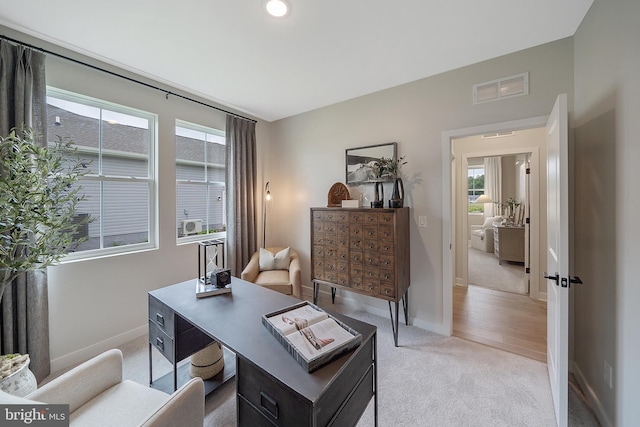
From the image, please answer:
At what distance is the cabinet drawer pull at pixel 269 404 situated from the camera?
94 cm

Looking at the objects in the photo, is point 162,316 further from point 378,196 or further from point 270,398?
point 378,196

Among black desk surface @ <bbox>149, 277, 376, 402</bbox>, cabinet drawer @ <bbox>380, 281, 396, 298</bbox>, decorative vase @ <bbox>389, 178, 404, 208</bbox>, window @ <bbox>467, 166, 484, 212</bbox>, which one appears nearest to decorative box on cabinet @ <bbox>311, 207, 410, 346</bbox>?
cabinet drawer @ <bbox>380, 281, 396, 298</bbox>

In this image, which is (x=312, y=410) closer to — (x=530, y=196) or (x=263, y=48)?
(x=263, y=48)

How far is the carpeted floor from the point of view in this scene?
158 cm

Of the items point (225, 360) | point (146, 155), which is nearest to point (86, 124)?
point (146, 155)

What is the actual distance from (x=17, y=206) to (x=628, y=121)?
11.6 feet

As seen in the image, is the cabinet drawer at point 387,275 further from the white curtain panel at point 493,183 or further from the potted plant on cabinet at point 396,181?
the white curtain panel at point 493,183

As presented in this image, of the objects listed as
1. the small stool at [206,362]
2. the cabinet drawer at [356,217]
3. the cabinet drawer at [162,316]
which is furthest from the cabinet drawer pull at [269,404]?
the cabinet drawer at [356,217]

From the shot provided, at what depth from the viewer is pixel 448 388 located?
183cm

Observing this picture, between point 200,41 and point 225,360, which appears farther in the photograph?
point 225,360

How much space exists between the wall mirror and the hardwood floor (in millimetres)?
1924

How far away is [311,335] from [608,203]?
1949 millimetres

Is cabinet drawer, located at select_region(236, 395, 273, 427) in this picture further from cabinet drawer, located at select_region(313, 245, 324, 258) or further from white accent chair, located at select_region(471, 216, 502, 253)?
white accent chair, located at select_region(471, 216, 502, 253)

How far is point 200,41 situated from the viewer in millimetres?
2004
